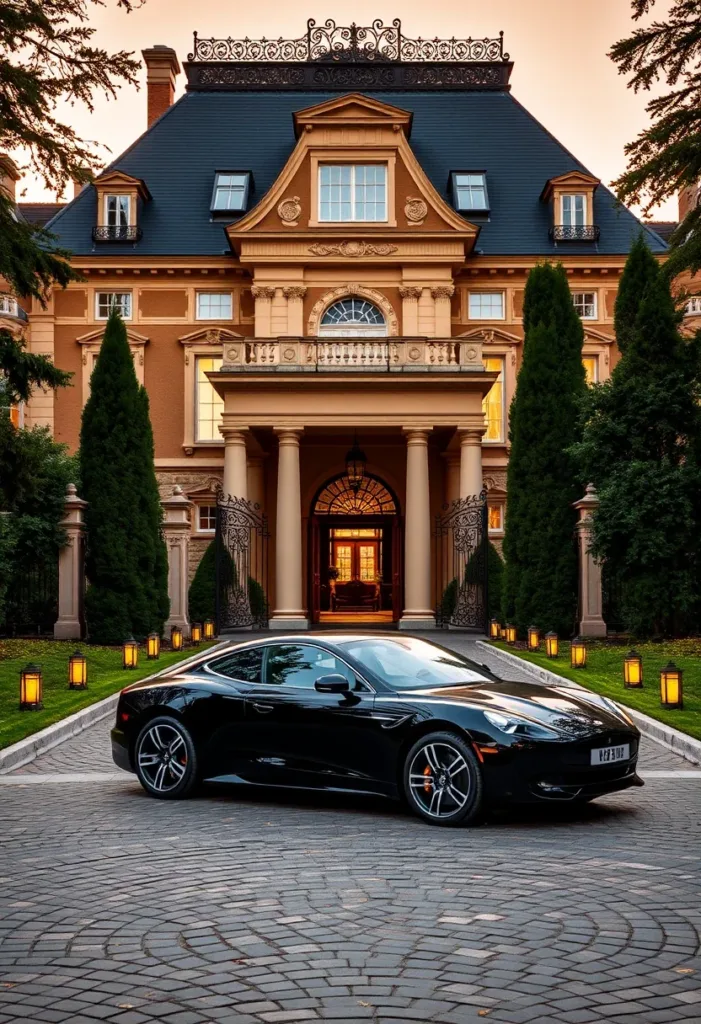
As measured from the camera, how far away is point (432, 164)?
43156 millimetres

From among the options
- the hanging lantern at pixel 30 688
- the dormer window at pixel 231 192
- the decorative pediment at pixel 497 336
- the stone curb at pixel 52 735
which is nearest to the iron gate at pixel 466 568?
the decorative pediment at pixel 497 336

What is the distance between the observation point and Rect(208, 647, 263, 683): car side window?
9812mm

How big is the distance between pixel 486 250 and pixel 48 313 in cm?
1495

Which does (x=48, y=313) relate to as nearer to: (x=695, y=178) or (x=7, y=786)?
(x=695, y=178)

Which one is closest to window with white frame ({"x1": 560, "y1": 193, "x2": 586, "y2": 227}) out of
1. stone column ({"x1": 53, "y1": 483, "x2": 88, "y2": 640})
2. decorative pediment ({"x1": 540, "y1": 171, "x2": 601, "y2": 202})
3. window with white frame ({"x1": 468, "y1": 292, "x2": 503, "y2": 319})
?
decorative pediment ({"x1": 540, "y1": 171, "x2": 601, "y2": 202})

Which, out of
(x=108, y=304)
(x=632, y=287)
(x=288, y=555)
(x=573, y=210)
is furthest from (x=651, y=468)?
(x=108, y=304)

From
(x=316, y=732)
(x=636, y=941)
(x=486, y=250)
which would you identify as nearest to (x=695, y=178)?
(x=316, y=732)

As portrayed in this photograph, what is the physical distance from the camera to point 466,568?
31594 mm

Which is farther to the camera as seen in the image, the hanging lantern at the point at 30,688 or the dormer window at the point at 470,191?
→ the dormer window at the point at 470,191

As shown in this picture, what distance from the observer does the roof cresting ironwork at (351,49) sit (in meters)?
45.5

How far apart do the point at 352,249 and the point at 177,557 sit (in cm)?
1367

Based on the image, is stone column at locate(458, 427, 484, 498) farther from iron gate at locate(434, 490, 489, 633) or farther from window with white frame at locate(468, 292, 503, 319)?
window with white frame at locate(468, 292, 503, 319)

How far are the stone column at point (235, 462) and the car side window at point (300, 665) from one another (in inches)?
911

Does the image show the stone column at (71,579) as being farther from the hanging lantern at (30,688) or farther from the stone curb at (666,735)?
the stone curb at (666,735)
